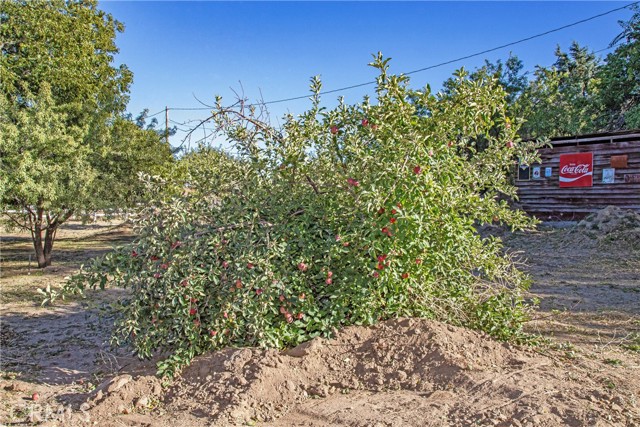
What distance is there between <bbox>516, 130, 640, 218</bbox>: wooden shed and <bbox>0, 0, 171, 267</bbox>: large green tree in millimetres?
11499

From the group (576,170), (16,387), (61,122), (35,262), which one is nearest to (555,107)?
(576,170)

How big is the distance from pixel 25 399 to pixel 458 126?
448 cm

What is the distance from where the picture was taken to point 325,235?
4.25 m

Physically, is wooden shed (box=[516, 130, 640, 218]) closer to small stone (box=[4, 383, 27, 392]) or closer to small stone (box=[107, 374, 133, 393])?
small stone (box=[107, 374, 133, 393])

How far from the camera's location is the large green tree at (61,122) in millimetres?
9867

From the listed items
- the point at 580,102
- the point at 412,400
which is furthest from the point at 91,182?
the point at 580,102

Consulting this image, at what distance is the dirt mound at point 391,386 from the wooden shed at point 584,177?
11.5m

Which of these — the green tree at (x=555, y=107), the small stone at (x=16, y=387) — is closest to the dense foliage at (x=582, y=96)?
the green tree at (x=555, y=107)

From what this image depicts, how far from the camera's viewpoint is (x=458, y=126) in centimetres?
445

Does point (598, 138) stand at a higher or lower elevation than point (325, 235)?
higher

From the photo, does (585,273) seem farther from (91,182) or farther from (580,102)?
(580,102)

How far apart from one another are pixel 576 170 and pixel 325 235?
13.6 metres

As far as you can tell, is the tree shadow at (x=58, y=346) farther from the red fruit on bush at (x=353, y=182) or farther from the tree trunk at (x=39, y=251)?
the tree trunk at (x=39, y=251)

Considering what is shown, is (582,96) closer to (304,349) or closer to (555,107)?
(555,107)
